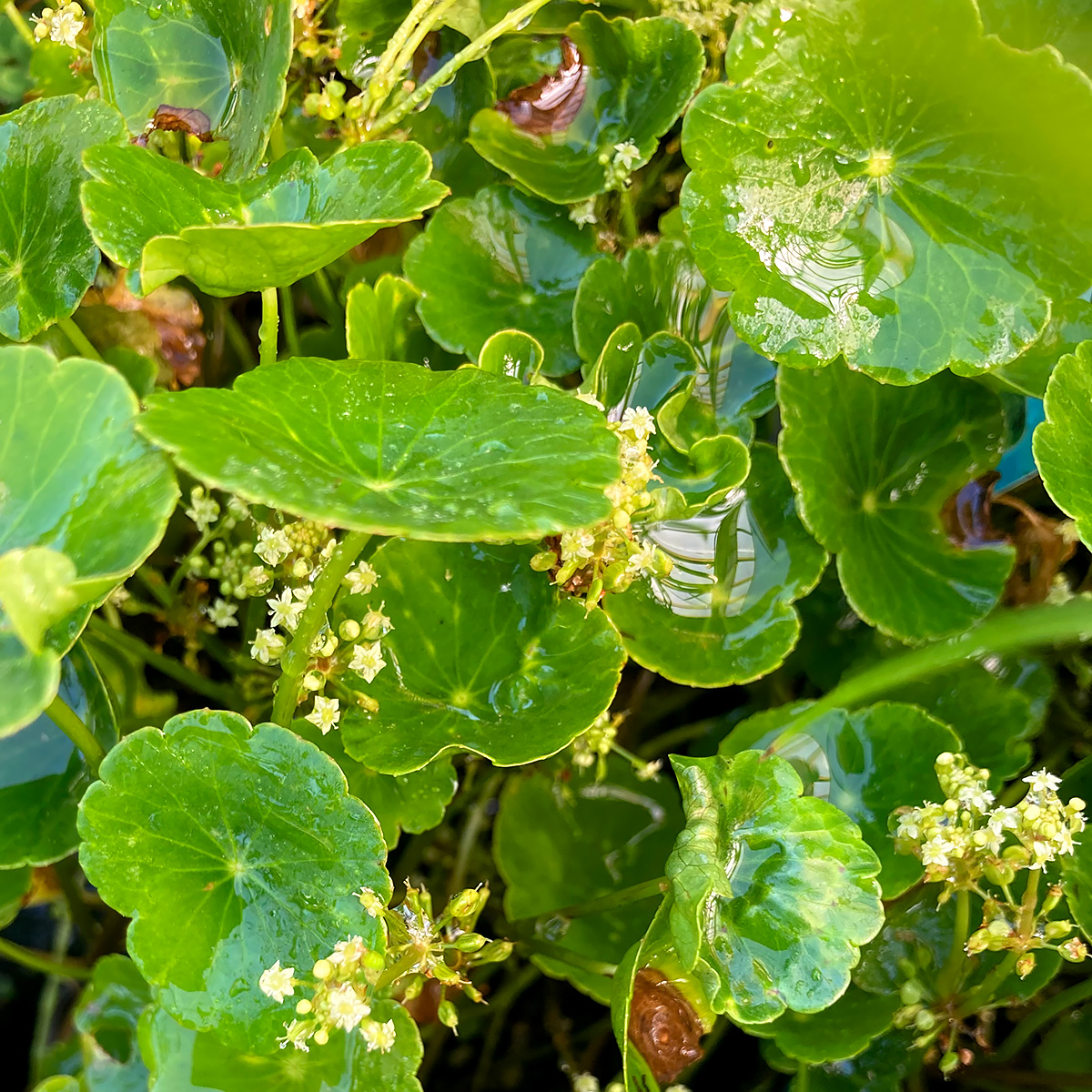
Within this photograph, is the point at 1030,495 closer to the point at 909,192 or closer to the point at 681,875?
the point at 909,192

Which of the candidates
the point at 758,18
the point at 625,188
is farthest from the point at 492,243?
the point at 758,18

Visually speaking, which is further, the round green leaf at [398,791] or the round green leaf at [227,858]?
the round green leaf at [398,791]

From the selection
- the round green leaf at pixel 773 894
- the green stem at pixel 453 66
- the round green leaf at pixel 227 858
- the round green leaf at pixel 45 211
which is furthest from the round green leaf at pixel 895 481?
the round green leaf at pixel 45 211

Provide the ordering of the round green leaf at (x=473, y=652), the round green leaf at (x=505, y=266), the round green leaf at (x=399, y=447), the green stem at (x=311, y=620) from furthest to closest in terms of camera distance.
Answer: the round green leaf at (x=505, y=266), the round green leaf at (x=473, y=652), the green stem at (x=311, y=620), the round green leaf at (x=399, y=447)

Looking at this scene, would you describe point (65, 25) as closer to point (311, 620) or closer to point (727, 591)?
point (311, 620)

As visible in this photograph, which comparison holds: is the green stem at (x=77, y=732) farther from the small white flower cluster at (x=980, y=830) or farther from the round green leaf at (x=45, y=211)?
the small white flower cluster at (x=980, y=830)

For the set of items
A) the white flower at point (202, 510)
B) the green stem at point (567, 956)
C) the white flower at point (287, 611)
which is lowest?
the green stem at point (567, 956)

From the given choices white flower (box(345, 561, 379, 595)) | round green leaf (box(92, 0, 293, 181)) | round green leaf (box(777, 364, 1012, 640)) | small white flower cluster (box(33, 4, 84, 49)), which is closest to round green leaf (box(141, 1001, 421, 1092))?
white flower (box(345, 561, 379, 595))

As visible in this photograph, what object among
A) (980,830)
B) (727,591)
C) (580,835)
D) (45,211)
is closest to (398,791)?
(580,835)
